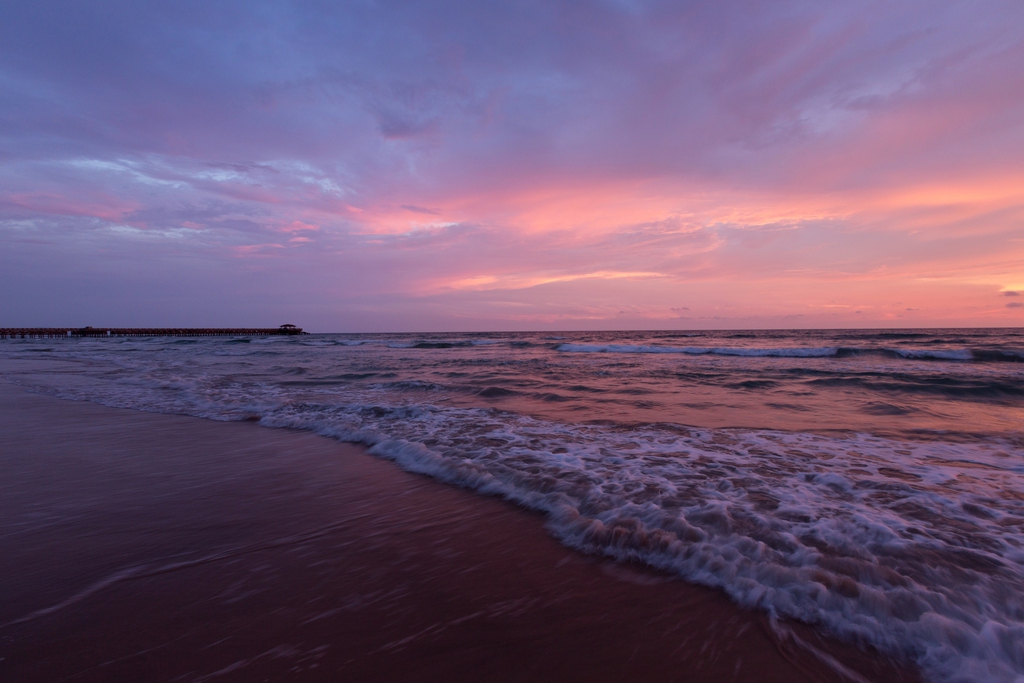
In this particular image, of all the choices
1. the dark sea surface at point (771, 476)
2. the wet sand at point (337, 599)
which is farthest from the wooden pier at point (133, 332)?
the wet sand at point (337, 599)

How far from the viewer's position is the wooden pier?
68894 millimetres

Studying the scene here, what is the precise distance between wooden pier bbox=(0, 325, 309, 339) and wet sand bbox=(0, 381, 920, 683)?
93436 millimetres

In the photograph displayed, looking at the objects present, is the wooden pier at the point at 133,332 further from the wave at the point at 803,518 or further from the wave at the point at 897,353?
the wave at the point at 803,518

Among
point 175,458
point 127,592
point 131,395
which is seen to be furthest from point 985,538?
point 131,395

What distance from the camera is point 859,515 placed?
344 cm

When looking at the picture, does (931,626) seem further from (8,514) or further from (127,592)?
(8,514)

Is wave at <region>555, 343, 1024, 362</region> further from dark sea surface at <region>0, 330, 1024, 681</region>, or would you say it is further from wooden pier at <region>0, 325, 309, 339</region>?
wooden pier at <region>0, 325, 309, 339</region>

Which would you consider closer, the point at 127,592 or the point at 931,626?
the point at 931,626

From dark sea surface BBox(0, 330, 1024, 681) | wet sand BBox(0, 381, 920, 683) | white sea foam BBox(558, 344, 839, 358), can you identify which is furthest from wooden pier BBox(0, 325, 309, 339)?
wet sand BBox(0, 381, 920, 683)

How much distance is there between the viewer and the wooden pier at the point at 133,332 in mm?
68894

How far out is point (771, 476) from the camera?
4.42m

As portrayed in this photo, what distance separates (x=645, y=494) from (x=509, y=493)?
4.03ft

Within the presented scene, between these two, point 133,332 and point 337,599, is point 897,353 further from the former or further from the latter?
point 133,332

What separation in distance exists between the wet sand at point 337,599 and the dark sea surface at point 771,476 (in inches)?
12.6
